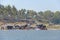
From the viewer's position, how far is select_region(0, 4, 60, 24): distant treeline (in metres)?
33.2

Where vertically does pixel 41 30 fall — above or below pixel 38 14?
below

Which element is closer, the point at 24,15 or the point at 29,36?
the point at 29,36

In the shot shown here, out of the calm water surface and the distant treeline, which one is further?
the distant treeline

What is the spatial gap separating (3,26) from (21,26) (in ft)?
8.31

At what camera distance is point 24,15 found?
109 feet

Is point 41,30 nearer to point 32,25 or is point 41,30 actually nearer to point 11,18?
point 32,25

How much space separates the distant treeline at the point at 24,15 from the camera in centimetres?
3325

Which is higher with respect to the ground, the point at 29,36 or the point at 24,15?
the point at 24,15

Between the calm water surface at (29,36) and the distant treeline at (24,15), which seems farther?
the distant treeline at (24,15)

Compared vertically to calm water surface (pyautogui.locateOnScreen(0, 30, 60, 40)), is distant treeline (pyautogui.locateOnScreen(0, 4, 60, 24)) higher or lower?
higher

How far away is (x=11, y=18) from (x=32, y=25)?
3.03m

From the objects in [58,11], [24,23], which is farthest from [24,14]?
[58,11]

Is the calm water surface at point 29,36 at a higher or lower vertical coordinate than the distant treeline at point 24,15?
lower

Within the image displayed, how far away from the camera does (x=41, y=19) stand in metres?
34.3
